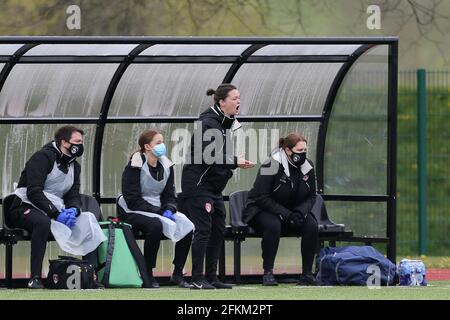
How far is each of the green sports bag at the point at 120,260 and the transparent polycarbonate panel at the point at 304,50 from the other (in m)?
2.38

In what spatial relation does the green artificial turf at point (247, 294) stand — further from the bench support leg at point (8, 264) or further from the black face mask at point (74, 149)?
the black face mask at point (74, 149)

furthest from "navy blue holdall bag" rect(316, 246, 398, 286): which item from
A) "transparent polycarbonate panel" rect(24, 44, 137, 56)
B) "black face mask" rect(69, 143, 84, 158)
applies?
"transparent polycarbonate panel" rect(24, 44, 137, 56)

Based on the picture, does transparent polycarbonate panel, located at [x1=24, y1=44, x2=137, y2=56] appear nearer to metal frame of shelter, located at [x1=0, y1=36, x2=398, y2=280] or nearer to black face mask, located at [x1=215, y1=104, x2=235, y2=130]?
metal frame of shelter, located at [x1=0, y1=36, x2=398, y2=280]

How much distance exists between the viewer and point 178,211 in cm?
1545

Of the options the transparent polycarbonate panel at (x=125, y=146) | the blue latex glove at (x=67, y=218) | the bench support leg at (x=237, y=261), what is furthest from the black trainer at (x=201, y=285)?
the transparent polycarbonate panel at (x=125, y=146)

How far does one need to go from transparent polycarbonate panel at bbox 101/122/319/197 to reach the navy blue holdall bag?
1603mm

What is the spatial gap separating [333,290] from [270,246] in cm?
108

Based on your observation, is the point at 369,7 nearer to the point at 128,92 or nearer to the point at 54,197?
the point at 128,92

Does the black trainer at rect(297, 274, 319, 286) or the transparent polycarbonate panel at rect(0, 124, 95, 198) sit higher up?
the transparent polycarbonate panel at rect(0, 124, 95, 198)

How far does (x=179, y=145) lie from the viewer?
16500 millimetres

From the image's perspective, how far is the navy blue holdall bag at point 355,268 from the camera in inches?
589

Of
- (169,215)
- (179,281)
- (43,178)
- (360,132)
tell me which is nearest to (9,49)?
(43,178)

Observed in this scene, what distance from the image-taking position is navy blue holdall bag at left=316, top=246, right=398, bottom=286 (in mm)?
14961

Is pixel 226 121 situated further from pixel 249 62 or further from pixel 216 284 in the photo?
pixel 249 62
